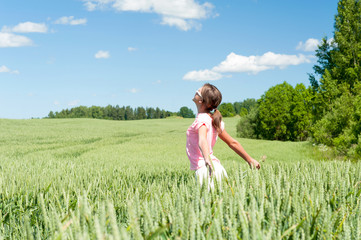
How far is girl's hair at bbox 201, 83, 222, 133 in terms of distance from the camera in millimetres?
4078

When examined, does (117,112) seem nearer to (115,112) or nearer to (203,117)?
(115,112)

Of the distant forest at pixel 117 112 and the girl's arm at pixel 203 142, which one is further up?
the distant forest at pixel 117 112

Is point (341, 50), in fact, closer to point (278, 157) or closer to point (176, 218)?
point (278, 157)

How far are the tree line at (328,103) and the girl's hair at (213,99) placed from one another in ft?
20.2

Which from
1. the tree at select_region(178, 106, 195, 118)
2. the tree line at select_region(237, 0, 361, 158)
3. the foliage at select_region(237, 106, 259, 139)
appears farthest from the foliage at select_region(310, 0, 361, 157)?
the tree at select_region(178, 106, 195, 118)

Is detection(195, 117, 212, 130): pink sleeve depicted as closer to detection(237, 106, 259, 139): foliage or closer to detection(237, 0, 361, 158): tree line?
detection(237, 0, 361, 158): tree line

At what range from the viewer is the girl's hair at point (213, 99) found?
4078mm

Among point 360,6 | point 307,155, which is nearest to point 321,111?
point 307,155

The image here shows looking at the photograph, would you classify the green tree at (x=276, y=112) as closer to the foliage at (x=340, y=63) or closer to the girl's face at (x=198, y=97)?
the foliage at (x=340, y=63)

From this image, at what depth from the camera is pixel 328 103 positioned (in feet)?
52.5

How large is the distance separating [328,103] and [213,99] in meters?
13.8

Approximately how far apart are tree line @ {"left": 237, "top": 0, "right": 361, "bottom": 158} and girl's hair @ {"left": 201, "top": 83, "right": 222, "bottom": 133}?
615cm

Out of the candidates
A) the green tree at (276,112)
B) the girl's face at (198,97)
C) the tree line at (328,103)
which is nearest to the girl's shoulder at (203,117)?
the girl's face at (198,97)

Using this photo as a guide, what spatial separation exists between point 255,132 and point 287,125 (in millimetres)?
2900
